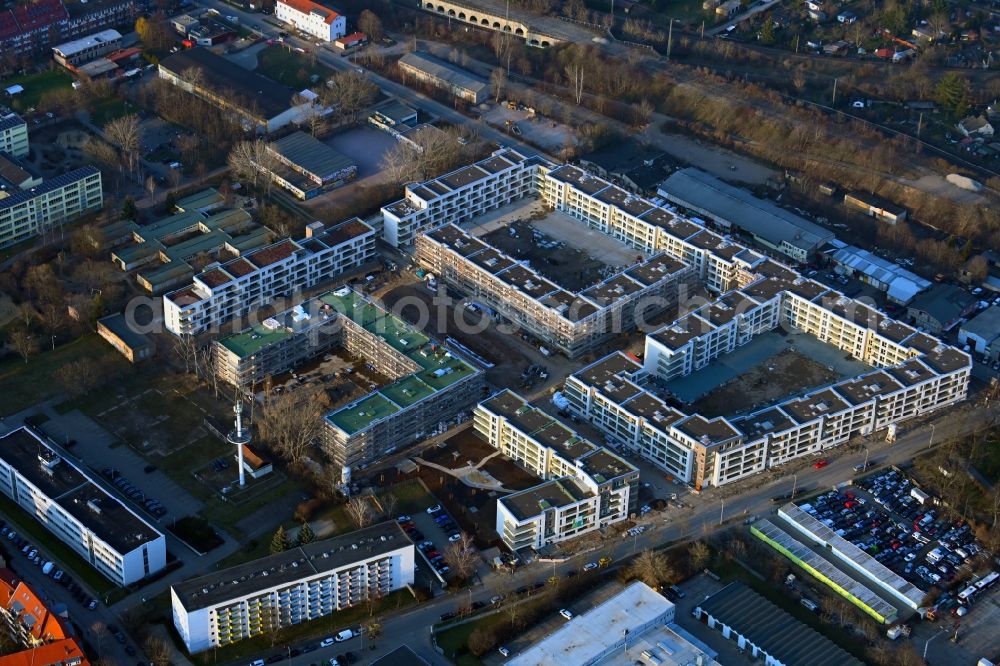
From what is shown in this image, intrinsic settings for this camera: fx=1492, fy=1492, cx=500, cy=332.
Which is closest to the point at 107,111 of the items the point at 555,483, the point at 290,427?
the point at 290,427

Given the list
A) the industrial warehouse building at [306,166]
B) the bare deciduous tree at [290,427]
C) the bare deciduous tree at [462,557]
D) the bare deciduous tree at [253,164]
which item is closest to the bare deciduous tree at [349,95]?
the industrial warehouse building at [306,166]

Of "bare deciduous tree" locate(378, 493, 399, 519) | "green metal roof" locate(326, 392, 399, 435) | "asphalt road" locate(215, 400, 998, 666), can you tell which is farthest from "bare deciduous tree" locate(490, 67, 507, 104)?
"bare deciduous tree" locate(378, 493, 399, 519)

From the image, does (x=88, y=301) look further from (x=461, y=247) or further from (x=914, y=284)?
(x=914, y=284)

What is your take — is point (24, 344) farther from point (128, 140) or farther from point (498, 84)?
point (498, 84)

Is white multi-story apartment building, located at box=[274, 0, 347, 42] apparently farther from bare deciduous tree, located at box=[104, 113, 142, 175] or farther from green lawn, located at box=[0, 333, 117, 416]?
green lawn, located at box=[0, 333, 117, 416]

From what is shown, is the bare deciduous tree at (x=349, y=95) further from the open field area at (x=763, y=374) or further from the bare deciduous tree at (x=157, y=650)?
the bare deciduous tree at (x=157, y=650)

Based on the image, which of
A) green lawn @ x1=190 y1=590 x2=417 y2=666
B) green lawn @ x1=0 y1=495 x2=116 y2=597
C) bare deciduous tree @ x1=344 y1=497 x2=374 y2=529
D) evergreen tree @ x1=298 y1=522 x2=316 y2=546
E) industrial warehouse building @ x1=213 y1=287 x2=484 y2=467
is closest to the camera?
green lawn @ x1=190 y1=590 x2=417 y2=666

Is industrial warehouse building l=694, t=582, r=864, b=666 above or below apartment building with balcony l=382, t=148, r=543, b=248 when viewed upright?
below
